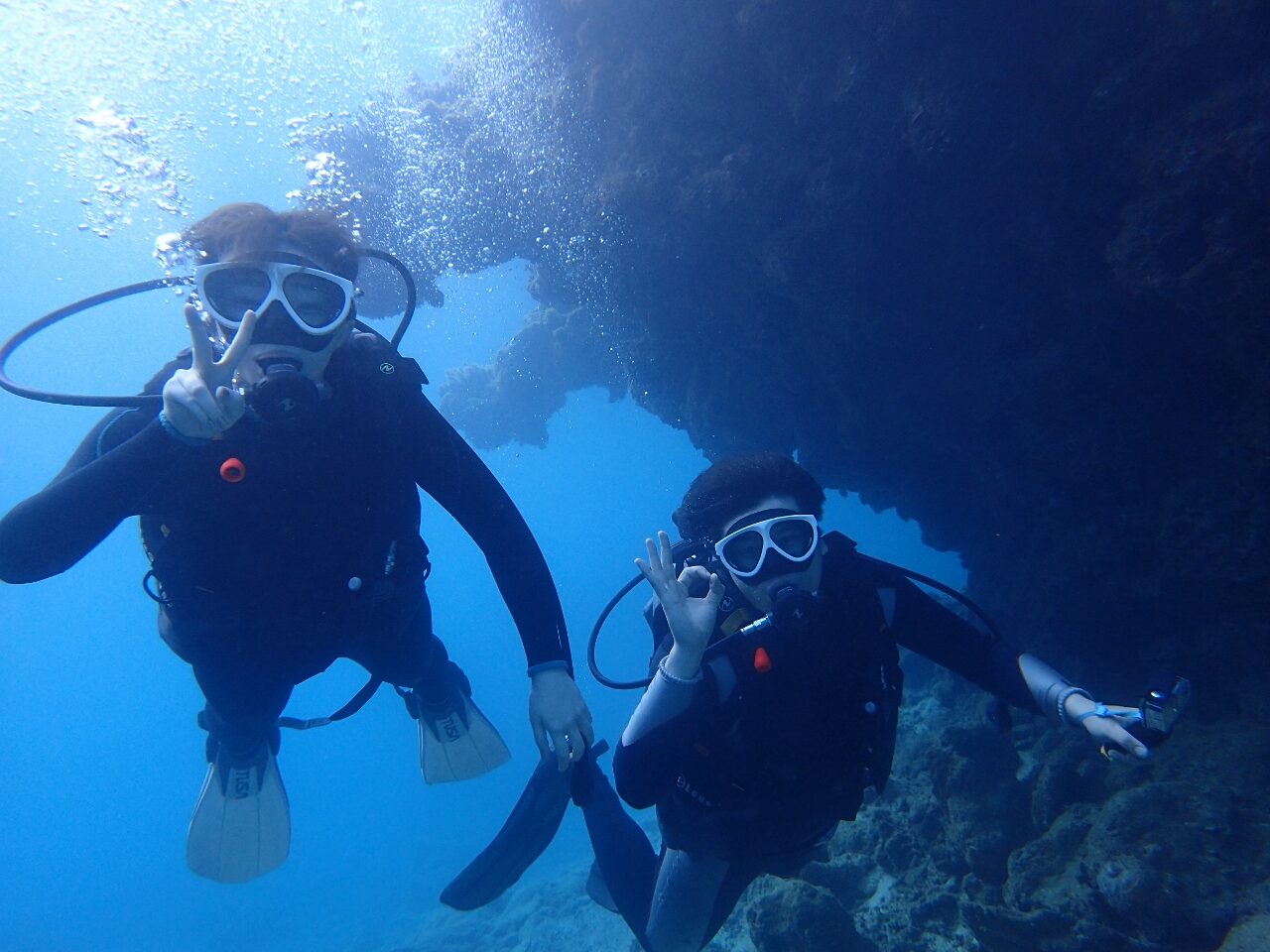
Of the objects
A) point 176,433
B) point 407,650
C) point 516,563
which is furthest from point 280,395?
point 407,650

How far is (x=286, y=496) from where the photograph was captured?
3033mm

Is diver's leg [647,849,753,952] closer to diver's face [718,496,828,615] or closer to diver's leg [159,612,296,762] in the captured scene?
diver's face [718,496,828,615]

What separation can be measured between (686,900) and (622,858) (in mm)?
1060

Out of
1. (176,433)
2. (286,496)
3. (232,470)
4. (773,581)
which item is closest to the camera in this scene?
(176,433)

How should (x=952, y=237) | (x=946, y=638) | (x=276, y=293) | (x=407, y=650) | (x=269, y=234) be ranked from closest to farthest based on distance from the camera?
(x=276, y=293), (x=269, y=234), (x=946, y=638), (x=407, y=650), (x=952, y=237)

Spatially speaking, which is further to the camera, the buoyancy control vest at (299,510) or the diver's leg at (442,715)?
the diver's leg at (442,715)

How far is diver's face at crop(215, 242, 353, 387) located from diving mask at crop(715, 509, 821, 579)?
237cm

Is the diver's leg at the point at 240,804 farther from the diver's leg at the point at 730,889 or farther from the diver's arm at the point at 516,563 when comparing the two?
the diver's leg at the point at 730,889

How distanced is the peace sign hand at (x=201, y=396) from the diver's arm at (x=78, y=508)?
0.29 metres

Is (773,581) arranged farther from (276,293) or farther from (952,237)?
(952,237)

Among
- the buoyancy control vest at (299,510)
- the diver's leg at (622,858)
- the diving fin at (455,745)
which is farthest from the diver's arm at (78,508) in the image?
the diver's leg at (622,858)

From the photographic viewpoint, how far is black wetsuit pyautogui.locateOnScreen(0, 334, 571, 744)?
296cm

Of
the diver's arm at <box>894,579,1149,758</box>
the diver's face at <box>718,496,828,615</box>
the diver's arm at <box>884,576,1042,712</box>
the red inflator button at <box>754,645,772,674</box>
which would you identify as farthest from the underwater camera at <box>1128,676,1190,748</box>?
the red inflator button at <box>754,645,772,674</box>

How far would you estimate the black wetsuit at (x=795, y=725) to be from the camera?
332 centimetres
